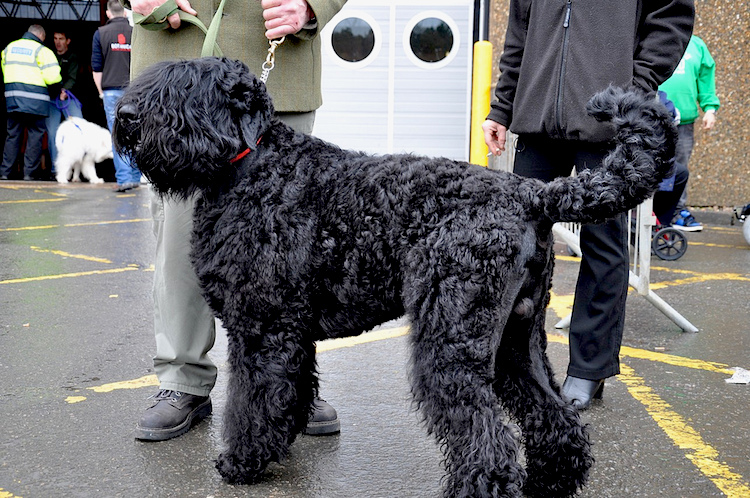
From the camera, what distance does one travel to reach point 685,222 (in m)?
9.08

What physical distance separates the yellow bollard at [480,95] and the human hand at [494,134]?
383cm

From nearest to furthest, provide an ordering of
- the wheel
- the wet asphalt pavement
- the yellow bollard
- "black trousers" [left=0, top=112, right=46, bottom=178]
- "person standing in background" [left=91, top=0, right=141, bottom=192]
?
the wet asphalt pavement < the wheel < the yellow bollard < "person standing in background" [left=91, top=0, right=141, bottom=192] < "black trousers" [left=0, top=112, right=46, bottom=178]

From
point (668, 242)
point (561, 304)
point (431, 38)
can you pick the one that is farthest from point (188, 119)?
point (431, 38)

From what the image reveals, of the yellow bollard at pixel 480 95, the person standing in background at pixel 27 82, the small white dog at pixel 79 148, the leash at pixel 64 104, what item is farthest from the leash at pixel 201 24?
the leash at pixel 64 104

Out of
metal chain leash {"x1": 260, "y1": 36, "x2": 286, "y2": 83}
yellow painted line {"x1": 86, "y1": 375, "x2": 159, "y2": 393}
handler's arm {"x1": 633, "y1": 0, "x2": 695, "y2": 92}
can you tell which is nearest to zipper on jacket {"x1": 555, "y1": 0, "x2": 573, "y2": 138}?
handler's arm {"x1": 633, "y1": 0, "x2": 695, "y2": 92}

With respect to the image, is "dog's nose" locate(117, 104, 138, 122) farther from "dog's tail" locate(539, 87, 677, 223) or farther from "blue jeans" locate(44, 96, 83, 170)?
"blue jeans" locate(44, 96, 83, 170)

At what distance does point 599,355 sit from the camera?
11.9 feet

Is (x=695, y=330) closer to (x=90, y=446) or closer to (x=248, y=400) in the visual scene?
(x=248, y=400)

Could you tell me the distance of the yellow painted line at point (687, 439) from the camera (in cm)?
291

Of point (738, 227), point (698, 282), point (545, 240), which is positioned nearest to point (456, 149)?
point (698, 282)

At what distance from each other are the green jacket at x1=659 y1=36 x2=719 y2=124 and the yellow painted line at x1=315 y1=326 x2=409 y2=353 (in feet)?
15.9

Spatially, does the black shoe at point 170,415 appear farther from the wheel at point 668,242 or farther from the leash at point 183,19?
the wheel at point 668,242

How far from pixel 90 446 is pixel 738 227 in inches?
352

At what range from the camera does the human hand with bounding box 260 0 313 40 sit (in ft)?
9.97
